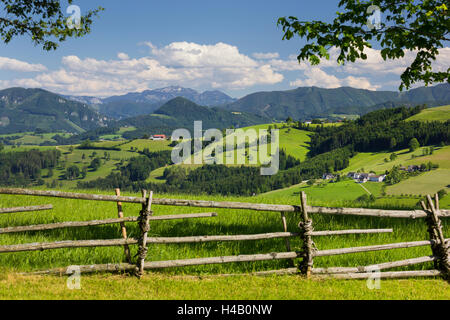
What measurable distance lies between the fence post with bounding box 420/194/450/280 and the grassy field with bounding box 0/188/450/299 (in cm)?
51

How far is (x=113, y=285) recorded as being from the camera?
6828 mm

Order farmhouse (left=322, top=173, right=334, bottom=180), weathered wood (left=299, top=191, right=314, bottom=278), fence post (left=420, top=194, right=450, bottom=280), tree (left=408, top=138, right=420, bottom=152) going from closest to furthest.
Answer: weathered wood (left=299, top=191, right=314, bottom=278) → fence post (left=420, top=194, right=450, bottom=280) → farmhouse (left=322, top=173, right=334, bottom=180) → tree (left=408, top=138, right=420, bottom=152)

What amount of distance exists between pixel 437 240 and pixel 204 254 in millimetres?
5987

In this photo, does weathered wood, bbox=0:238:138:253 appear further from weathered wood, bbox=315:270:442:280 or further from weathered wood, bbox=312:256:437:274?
weathered wood, bbox=315:270:442:280

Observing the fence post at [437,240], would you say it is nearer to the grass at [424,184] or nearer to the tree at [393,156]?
the grass at [424,184]

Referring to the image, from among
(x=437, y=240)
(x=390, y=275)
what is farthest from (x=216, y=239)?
(x=437, y=240)

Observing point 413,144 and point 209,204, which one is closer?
point 209,204

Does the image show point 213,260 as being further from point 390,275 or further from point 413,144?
point 413,144

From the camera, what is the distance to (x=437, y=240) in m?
8.48

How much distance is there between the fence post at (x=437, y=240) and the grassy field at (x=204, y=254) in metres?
0.51

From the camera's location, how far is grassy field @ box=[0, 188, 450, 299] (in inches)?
263

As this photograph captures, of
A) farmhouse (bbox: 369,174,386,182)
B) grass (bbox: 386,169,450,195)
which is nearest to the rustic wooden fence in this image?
grass (bbox: 386,169,450,195)

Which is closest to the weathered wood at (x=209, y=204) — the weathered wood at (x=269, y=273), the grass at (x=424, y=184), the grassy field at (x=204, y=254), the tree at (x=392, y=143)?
the grassy field at (x=204, y=254)
